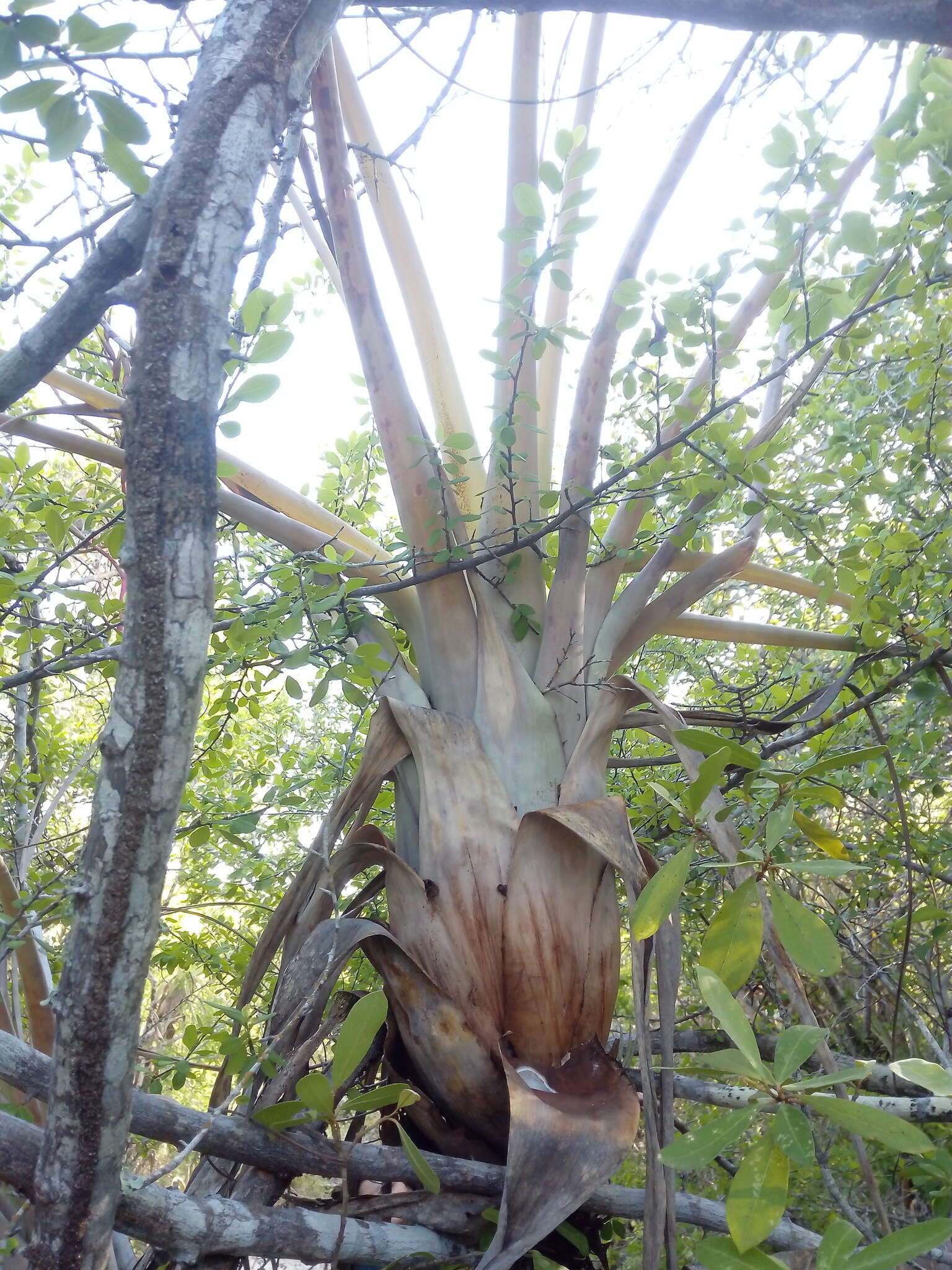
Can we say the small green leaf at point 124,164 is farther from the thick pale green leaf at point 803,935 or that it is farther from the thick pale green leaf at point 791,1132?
the thick pale green leaf at point 791,1132

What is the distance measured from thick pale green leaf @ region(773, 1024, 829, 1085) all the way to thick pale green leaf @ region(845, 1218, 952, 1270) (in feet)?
0.49

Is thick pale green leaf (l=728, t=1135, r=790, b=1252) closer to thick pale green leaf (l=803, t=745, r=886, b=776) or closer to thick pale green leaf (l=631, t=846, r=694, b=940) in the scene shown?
thick pale green leaf (l=631, t=846, r=694, b=940)

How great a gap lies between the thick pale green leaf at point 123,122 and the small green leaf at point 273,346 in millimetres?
198

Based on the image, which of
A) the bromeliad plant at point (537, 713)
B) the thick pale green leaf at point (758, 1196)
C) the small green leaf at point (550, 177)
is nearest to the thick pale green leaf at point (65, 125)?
the bromeliad plant at point (537, 713)

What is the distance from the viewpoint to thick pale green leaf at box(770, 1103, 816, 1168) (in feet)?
2.49

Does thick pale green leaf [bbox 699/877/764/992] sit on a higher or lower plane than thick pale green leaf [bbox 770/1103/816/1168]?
higher

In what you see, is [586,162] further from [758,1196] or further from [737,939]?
[758,1196]

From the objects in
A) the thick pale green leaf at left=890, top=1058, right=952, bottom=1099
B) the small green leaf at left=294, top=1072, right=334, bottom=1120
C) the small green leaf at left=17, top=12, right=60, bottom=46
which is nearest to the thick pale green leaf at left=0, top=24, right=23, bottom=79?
A: the small green leaf at left=17, top=12, right=60, bottom=46

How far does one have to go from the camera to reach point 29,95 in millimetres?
750

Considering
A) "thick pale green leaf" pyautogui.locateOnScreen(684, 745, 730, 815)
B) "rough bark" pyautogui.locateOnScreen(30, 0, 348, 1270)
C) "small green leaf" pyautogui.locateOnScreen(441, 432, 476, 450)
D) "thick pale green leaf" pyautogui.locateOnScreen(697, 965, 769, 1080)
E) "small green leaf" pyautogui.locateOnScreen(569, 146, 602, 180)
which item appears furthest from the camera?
"small green leaf" pyautogui.locateOnScreen(441, 432, 476, 450)

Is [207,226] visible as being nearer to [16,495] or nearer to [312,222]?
[16,495]

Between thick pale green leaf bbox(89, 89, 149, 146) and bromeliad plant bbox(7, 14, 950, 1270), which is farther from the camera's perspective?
bromeliad plant bbox(7, 14, 950, 1270)

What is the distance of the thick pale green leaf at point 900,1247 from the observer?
748mm

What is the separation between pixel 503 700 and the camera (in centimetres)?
164
